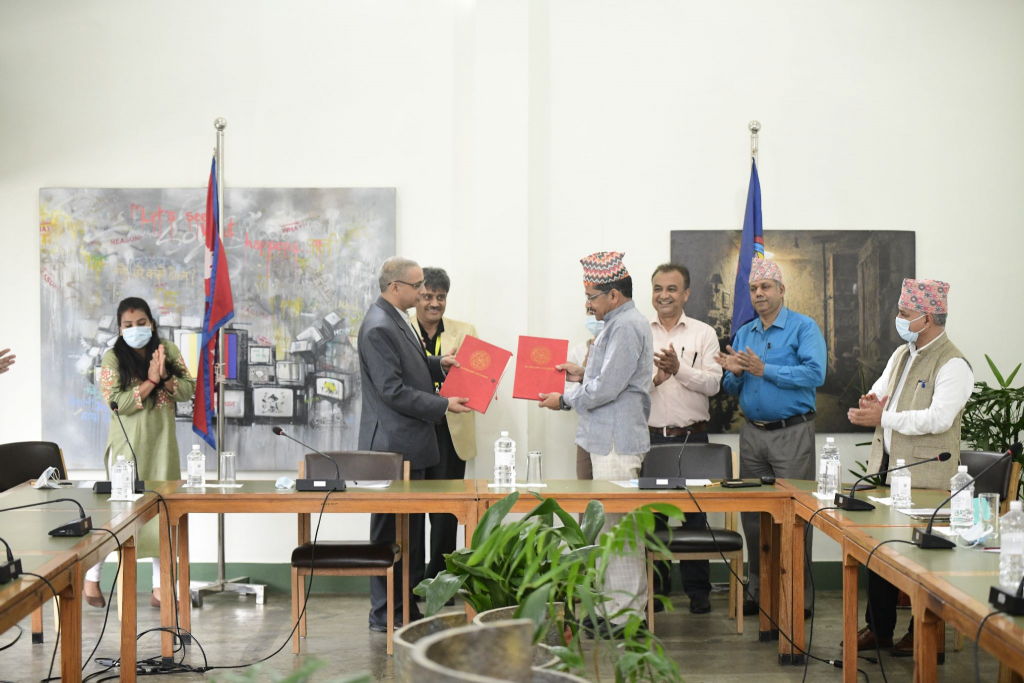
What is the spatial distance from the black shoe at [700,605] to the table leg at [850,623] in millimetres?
1741

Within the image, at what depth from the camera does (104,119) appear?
242 inches

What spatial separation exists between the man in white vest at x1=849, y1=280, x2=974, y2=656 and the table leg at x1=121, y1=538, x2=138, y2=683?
321 cm

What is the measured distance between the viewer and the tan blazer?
5859 millimetres

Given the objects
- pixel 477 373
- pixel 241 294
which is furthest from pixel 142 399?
pixel 477 373

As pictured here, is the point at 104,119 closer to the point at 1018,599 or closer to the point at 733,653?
the point at 733,653

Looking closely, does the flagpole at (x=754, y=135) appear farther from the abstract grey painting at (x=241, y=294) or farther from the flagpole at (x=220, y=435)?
the flagpole at (x=220, y=435)

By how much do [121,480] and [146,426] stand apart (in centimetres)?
127

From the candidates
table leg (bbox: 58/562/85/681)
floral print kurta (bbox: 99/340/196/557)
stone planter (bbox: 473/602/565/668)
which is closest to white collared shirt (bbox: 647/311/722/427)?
floral print kurta (bbox: 99/340/196/557)

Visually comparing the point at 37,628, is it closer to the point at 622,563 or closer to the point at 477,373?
the point at 477,373

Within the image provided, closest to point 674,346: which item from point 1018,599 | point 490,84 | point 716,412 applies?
point 716,412

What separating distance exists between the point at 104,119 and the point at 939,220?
17.4ft

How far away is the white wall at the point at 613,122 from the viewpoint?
617 cm

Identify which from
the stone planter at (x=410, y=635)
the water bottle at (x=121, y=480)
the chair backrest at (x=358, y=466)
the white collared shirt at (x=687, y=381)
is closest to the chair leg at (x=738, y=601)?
the white collared shirt at (x=687, y=381)

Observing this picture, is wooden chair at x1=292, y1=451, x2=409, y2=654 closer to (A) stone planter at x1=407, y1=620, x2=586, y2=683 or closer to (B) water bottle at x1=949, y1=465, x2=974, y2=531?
(B) water bottle at x1=949, y1=465, x2=974, y2=531
